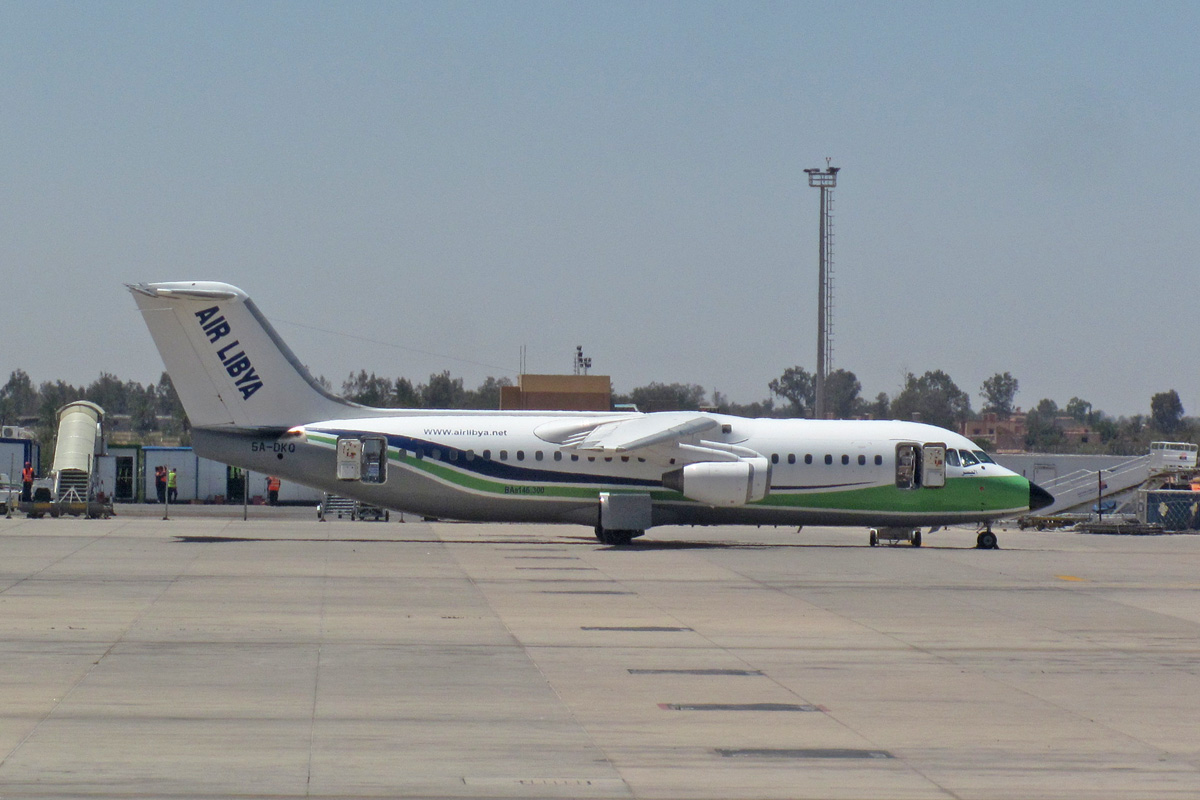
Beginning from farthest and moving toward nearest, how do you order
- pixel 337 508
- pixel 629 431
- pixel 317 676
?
pixel 337 508 < pixel 629 431 < pixel 317 676

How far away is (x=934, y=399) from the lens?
14000 centimetres

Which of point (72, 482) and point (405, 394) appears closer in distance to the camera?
point (72, 482)

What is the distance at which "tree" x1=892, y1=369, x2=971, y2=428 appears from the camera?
12787 cm

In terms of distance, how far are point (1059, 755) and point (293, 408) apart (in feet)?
79.5

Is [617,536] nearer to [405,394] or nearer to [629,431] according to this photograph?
[629,431]

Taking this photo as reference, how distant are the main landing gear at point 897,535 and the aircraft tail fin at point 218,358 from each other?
1528 centimetres

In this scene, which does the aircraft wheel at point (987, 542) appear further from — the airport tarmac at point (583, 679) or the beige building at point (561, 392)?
the beige building at point (561, 392)

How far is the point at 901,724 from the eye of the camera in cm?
1130

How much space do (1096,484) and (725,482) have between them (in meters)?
32.4

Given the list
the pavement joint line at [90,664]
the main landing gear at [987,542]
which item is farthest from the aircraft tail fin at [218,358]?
the main landing gear at [987,542]

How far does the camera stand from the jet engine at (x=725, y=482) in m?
30.8

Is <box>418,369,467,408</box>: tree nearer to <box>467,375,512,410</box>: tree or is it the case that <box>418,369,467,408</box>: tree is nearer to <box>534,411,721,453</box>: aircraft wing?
<box>467,375,512,410</box>: tree

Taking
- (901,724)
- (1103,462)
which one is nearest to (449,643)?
(901,724)

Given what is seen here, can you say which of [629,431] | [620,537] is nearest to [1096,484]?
[620,537]
